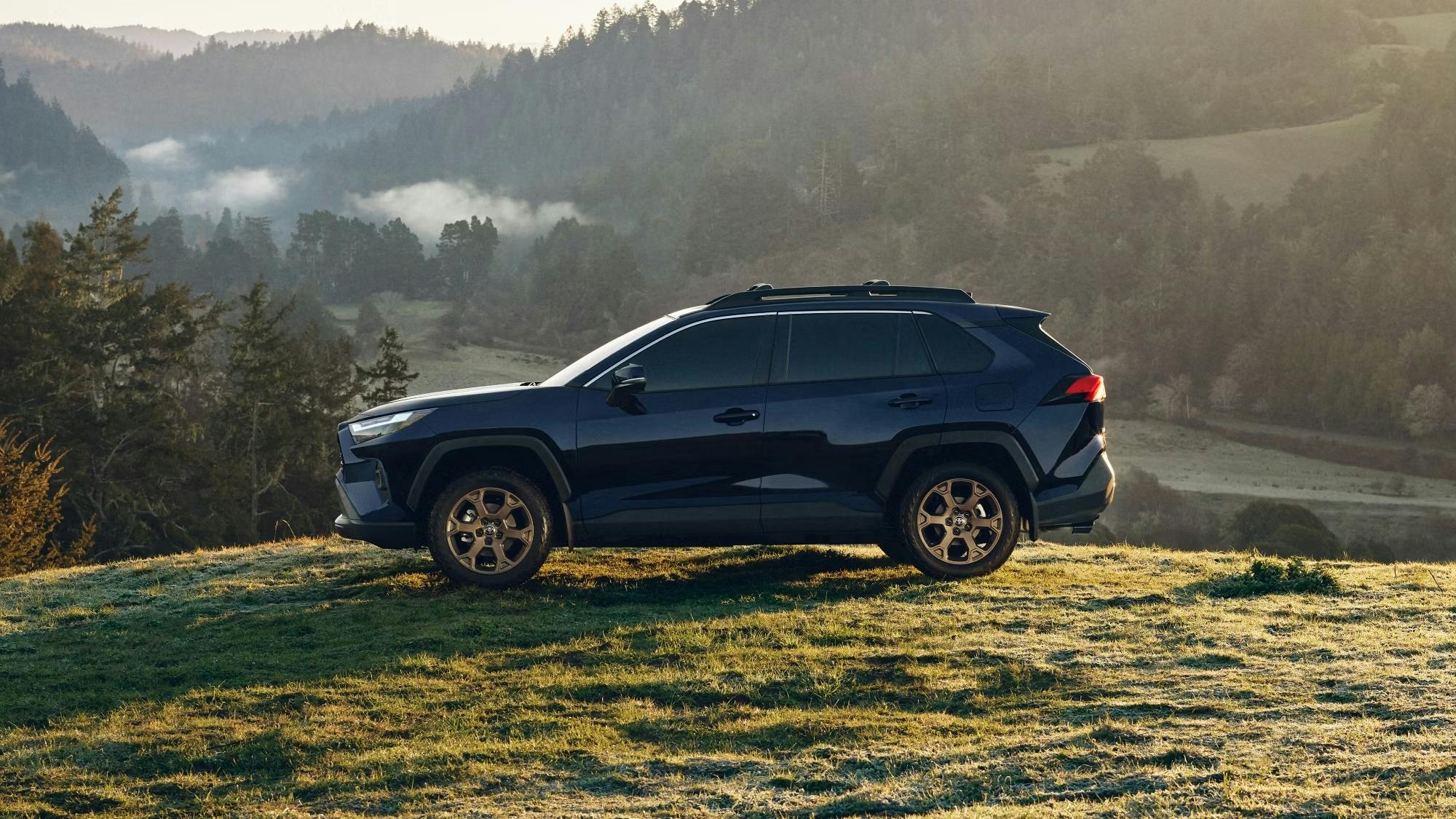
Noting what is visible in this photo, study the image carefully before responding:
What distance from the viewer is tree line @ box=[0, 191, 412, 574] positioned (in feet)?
160

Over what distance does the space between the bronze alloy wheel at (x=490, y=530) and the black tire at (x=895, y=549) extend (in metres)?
2.57

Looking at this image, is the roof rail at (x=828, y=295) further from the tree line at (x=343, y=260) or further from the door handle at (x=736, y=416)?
the tree line at (x=343, y=260)

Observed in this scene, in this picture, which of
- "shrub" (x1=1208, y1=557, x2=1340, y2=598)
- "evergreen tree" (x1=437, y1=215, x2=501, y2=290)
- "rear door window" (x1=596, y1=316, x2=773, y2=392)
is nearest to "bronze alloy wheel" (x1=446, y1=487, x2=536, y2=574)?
"rear door window" (x1=596, y1=316, x2=773, y2=392)

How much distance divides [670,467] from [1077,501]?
9.63 feet

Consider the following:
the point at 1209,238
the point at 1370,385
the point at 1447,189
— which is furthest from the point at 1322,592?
the point at 1447,189

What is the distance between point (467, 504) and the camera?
9.30 meters

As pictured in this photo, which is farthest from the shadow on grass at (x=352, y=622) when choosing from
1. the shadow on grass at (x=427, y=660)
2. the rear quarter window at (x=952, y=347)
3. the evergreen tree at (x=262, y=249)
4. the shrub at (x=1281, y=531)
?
the evergreen tree at (x=262, y=249)

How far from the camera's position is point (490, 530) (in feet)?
30.6

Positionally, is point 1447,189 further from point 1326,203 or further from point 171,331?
point 171,331

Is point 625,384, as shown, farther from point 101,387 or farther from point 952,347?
point 101,387

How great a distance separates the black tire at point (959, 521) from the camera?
31.0 feet

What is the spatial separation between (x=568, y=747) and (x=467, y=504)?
340 cm

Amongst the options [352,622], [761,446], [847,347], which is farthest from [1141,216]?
[352,622]

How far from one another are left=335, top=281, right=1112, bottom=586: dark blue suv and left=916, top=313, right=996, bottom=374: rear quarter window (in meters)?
0.01
